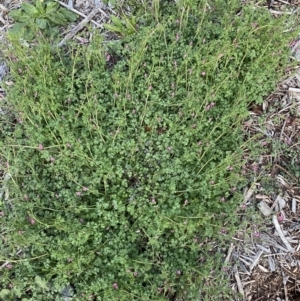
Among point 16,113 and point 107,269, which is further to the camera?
point 16,113

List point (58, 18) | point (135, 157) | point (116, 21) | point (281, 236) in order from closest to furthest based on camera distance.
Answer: point (135, 157) → point (281, 236) → point (116, 21) → point (58, 18)

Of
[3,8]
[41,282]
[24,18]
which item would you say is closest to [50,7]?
[24,18]

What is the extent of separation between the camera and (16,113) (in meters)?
3.20

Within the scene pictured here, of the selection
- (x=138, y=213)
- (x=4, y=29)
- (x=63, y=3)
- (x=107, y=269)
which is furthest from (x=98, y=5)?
(x=107, y=269)

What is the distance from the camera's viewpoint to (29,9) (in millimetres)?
3455

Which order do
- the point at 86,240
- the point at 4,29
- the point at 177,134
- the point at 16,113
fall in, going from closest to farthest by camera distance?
the point at 86,240, the point at 177,134, the point at 16,113, the point at 4,29

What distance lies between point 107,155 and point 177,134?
0.46 m

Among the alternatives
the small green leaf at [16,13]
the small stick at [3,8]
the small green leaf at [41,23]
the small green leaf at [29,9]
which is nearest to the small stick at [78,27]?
the small green leaf at [41,23]

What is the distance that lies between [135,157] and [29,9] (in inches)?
55.6

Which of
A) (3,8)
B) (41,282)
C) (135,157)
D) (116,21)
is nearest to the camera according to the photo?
(41,282)

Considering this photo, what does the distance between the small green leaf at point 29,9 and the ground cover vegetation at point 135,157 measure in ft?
0.98

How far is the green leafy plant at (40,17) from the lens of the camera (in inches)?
135

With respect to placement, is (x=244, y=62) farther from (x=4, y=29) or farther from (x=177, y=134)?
(x=4, y=29)

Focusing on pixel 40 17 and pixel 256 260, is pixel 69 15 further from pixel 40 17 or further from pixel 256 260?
pixel 256 260
